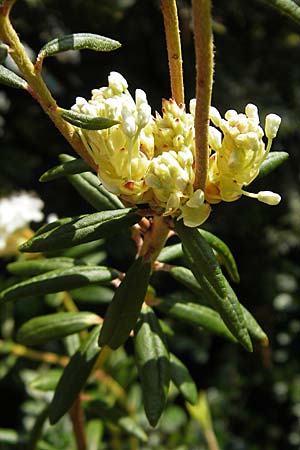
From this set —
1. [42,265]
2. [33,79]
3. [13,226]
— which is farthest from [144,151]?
[13,226]

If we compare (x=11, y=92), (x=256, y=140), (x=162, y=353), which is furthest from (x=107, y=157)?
(x=11, y=92)

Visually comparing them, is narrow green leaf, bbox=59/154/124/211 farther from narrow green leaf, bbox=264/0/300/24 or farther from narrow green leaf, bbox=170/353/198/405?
narrow green leaf, bbox=264/0/300/24

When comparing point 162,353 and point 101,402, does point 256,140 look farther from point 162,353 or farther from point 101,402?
point 101,402

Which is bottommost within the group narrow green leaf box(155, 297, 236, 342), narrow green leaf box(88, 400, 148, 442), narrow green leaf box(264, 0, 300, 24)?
narrow green leaf box(88, 400, 148, 442)

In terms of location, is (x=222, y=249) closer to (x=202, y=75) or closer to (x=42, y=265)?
(x=42, y=265)

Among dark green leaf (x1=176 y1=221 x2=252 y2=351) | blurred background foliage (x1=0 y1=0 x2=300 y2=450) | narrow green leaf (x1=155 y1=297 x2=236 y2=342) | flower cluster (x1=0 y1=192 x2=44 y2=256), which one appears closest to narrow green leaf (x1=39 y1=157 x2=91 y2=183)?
dark green leaf (x1=176 y1=221 x2=252 y2=351)

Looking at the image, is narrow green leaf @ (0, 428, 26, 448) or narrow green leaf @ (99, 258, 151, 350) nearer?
narrow green leaf @ (99, 258, 151, 350)

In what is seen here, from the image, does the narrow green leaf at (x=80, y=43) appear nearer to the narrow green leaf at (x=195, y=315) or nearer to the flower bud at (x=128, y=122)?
the flower bud at (x=128, y=122)
